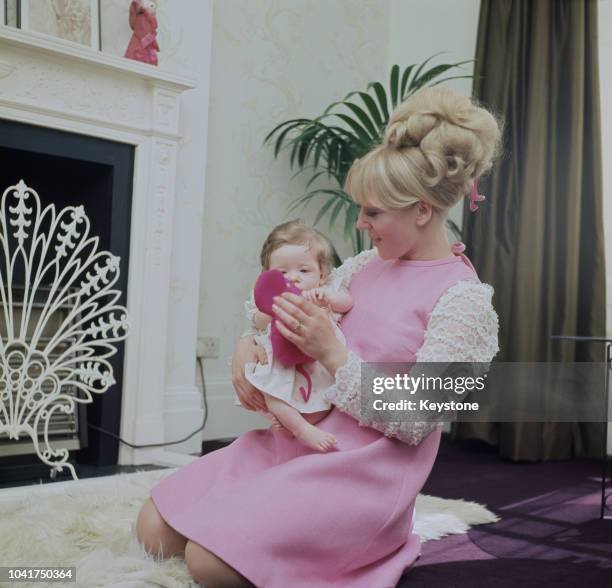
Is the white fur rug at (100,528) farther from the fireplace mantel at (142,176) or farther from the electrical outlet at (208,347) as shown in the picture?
the electrical outlet at (208,347)

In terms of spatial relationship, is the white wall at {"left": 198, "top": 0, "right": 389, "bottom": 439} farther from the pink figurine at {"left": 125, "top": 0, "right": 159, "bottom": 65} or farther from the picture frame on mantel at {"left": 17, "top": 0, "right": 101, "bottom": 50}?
the picture frame on mantel at {"left": 17, "top": 0, "right": 101, "bottom": 50}

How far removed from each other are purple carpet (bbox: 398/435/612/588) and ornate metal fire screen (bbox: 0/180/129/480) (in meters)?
1.11

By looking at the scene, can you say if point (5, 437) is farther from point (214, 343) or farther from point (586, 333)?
point (586, 333)

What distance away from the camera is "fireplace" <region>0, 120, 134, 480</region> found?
2.58 meters

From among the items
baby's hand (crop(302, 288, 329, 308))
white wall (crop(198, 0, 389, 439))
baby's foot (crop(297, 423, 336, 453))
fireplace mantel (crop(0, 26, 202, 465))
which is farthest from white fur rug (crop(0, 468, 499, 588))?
white wall (crop(198, 0, 389, 439))

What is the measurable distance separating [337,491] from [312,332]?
0.91ft

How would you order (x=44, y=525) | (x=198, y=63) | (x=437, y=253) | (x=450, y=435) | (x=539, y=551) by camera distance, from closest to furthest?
(x=437, y=253) < (x=44, y=525) < (x=539, y=551) < (x=198, y=63) < (x=450, y=435)

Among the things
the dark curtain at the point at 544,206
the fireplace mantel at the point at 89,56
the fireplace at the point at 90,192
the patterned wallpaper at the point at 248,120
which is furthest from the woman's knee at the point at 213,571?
the dark curtain at the point at 544,206

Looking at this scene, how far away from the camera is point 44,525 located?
1.71m

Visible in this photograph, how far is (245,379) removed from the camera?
1.39m

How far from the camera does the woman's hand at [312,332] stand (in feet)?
4.11

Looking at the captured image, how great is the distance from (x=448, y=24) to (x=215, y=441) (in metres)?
2.48

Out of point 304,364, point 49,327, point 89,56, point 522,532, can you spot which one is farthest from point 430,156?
point 49,327

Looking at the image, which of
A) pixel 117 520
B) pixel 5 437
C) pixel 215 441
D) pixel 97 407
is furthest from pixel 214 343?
pixel 117 520
